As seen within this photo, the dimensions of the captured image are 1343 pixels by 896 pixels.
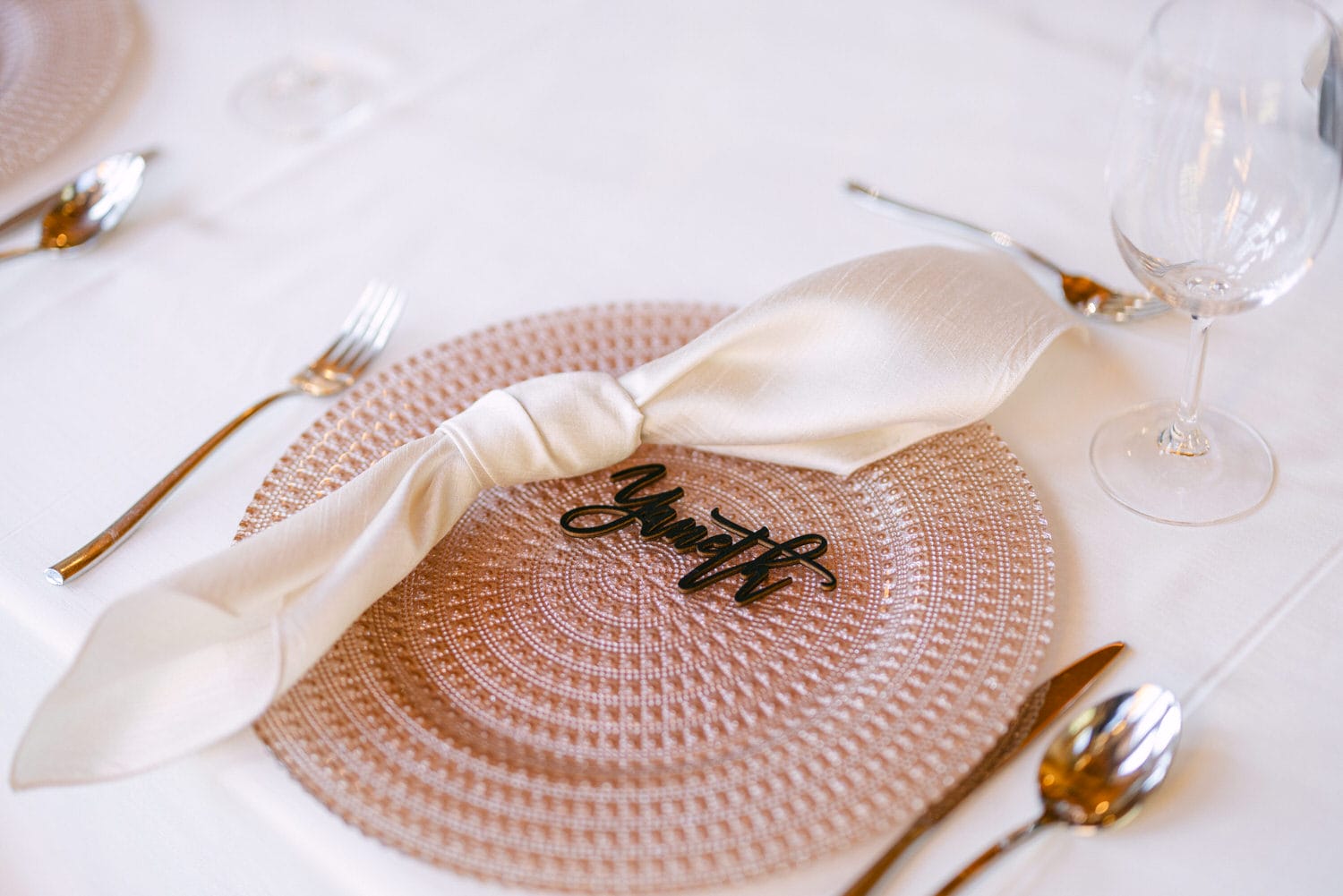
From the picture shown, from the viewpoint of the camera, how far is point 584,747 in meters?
0.57

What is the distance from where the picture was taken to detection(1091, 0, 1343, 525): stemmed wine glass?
0.59 m

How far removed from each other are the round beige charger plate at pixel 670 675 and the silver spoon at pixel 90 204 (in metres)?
0.36

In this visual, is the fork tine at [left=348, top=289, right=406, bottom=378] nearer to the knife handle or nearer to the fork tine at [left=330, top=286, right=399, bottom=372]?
the fork tine at [left=330, top=286, right=399, bottom=372]

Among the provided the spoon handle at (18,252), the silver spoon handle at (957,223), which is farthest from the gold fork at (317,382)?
the silver spoon handle at (957,223)

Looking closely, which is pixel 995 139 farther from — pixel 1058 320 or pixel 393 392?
pixel 393 392

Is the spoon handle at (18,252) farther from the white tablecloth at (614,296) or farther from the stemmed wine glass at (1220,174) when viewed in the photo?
the stemmed wine glass at (1220,174)

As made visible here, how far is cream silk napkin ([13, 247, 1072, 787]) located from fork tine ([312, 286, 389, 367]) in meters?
0.20

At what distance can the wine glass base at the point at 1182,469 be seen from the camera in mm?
695

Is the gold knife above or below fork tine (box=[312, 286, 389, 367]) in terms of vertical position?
below

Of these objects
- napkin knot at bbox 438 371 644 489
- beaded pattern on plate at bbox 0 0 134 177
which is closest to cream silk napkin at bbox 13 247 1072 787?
napkin knot at bbox 438 371 644 489

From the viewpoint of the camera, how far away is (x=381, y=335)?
2.80 feet

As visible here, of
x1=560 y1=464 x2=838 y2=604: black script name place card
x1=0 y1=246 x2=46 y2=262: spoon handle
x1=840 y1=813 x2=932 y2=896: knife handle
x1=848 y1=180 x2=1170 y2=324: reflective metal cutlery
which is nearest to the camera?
x1=840 y1=813 x2=932 y2=896: knife handle

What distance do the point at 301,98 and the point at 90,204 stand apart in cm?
22

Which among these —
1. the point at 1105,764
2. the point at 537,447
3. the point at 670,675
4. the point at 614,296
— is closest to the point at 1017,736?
the point at 1105,764
